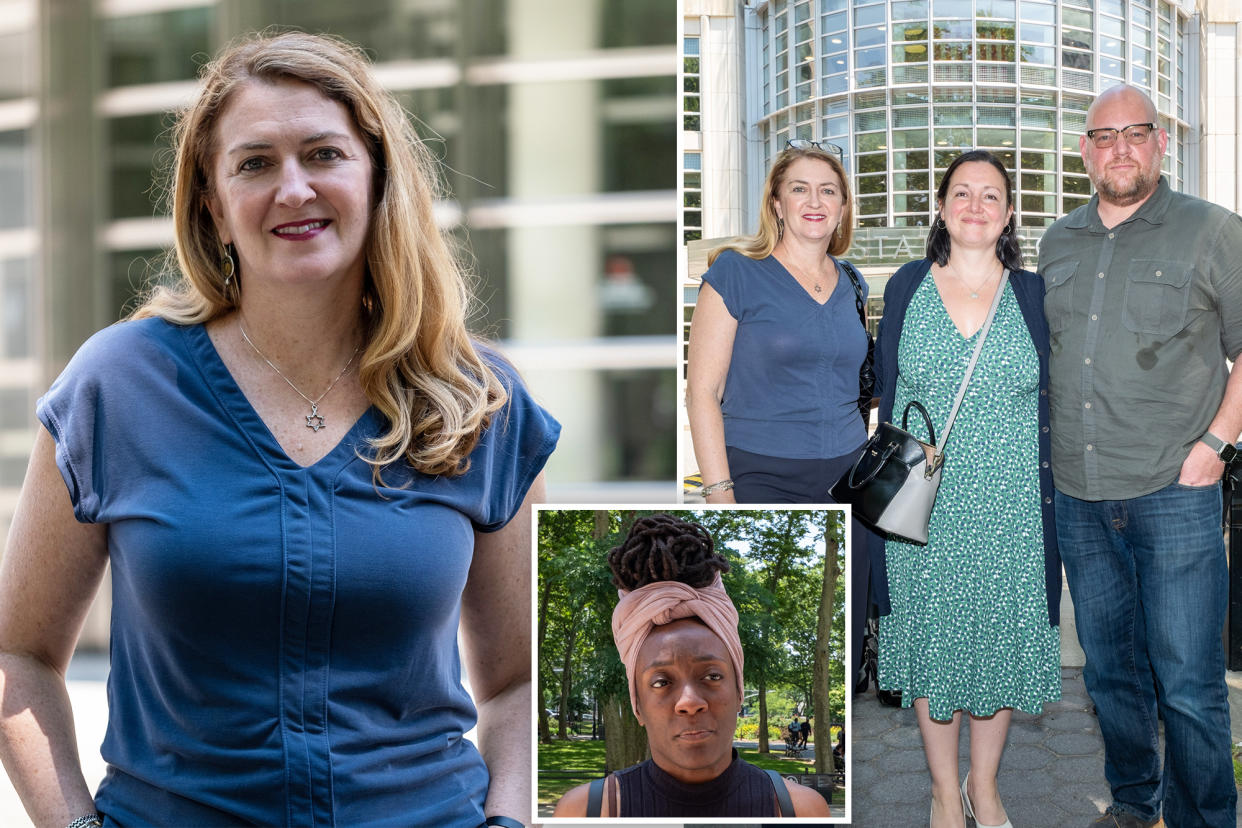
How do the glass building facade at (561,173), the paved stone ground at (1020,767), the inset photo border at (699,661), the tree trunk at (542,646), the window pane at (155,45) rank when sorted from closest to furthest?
the tree trunk at (542,646), the inset photo border at (699,661), the paved stone ground at (1020,767), the glass building facade at (561,173), the window pane at (155,45)

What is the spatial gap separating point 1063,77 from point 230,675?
246 centimetres

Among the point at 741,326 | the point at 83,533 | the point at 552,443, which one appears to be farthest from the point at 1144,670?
the point at 83,533

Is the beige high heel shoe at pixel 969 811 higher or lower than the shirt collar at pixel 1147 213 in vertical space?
lower

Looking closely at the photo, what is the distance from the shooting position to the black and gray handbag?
2.61m

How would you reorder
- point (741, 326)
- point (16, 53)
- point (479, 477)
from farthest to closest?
1. point (16, 53)
2. point (741, 326)
3. point (479, 477)

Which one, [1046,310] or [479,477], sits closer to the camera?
[479,477]

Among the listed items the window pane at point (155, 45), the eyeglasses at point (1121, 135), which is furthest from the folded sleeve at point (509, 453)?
the window pane at point (155, 45)

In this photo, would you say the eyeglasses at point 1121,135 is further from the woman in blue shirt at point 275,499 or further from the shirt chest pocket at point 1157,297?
the woman in blue shirt at point 275,499

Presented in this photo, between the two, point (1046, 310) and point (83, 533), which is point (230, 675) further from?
point (1046, 310)

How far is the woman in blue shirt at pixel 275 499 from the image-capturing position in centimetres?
145

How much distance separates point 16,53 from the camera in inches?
171

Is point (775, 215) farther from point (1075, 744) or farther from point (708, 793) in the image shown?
point (1075, 744)

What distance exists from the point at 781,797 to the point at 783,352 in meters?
1.04

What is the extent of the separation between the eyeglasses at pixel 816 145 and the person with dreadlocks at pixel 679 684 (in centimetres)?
112
